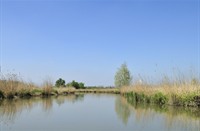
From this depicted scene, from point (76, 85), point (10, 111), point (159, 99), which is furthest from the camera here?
point (76, 85)

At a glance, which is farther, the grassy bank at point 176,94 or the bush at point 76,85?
the bush at point 76,85

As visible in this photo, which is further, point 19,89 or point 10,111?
point 19,89

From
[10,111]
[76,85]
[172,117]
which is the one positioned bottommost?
[172,117]

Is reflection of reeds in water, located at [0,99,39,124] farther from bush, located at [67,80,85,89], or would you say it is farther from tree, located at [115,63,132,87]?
tree, located at [115,63,132,87]

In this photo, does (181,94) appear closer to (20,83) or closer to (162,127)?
(162,127)

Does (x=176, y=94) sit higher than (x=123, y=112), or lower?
higher

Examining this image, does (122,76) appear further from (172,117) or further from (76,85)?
(172,117)

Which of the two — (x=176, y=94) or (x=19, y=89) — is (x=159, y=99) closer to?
(x=176, y=94)

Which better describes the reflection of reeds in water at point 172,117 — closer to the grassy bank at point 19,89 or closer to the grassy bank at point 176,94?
the grassy bank at point 176,94

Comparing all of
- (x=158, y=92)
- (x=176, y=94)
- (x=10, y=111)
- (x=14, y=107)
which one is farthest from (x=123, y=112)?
(x=158, y=92)

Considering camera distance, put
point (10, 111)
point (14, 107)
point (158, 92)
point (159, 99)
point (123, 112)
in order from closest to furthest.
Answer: point (10, 111), point (123, 112), point (14, 107), point (159, 99), point (158, 92)

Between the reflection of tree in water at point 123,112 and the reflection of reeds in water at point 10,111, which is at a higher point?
the reflection of reeds in water at point 10,111

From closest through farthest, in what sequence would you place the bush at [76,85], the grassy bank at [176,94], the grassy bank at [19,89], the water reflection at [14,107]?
the water reflection at [14,107] → the grassy bank at [176,94] → the grassy bank at [19,89] → the bush at [76,85]

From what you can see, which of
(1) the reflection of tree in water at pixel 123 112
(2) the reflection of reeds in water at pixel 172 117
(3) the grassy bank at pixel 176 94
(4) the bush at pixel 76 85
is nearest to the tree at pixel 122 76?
(4) the bush at pixel 76 85
